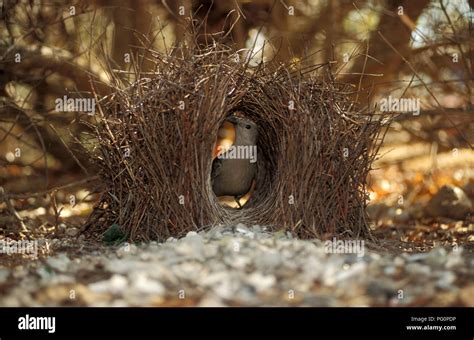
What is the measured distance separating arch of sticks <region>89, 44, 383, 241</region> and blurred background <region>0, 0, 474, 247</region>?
189 cm

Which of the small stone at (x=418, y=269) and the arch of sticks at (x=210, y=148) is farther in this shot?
the arch of sticks at (x=210, y=148)

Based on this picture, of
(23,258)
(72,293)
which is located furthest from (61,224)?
(72,293)

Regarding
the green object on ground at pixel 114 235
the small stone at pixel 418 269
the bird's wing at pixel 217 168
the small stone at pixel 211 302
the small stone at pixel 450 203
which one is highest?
the bird's wing at pixel 217 168

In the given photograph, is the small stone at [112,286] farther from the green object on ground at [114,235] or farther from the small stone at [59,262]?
the green object on ground at [114,235]

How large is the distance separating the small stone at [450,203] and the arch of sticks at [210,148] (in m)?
3.41

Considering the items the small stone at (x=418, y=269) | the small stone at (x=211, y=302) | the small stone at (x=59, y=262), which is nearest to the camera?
the small stone at (x=211, y=302)

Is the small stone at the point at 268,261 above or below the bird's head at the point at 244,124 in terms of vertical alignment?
below

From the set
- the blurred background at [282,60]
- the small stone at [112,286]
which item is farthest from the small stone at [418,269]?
the blurred background at [282,60]

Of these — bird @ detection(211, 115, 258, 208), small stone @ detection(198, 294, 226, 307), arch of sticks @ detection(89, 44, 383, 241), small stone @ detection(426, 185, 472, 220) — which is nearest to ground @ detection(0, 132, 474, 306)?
small stone @ detection(198, 294, 226, 307)

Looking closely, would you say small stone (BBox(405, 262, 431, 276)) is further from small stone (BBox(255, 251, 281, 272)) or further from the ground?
small stone (BBox(255, 251, 281, 272))

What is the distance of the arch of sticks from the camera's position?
5070mm

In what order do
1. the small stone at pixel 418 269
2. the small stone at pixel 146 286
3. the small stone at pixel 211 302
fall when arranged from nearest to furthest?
the small stone at pixel 211 302, the small stone at pixel 146 286, the small stone at pixel 418 269

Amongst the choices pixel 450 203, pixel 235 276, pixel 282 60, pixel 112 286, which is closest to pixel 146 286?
pixel 112 286

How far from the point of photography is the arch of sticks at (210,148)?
5070 mm
